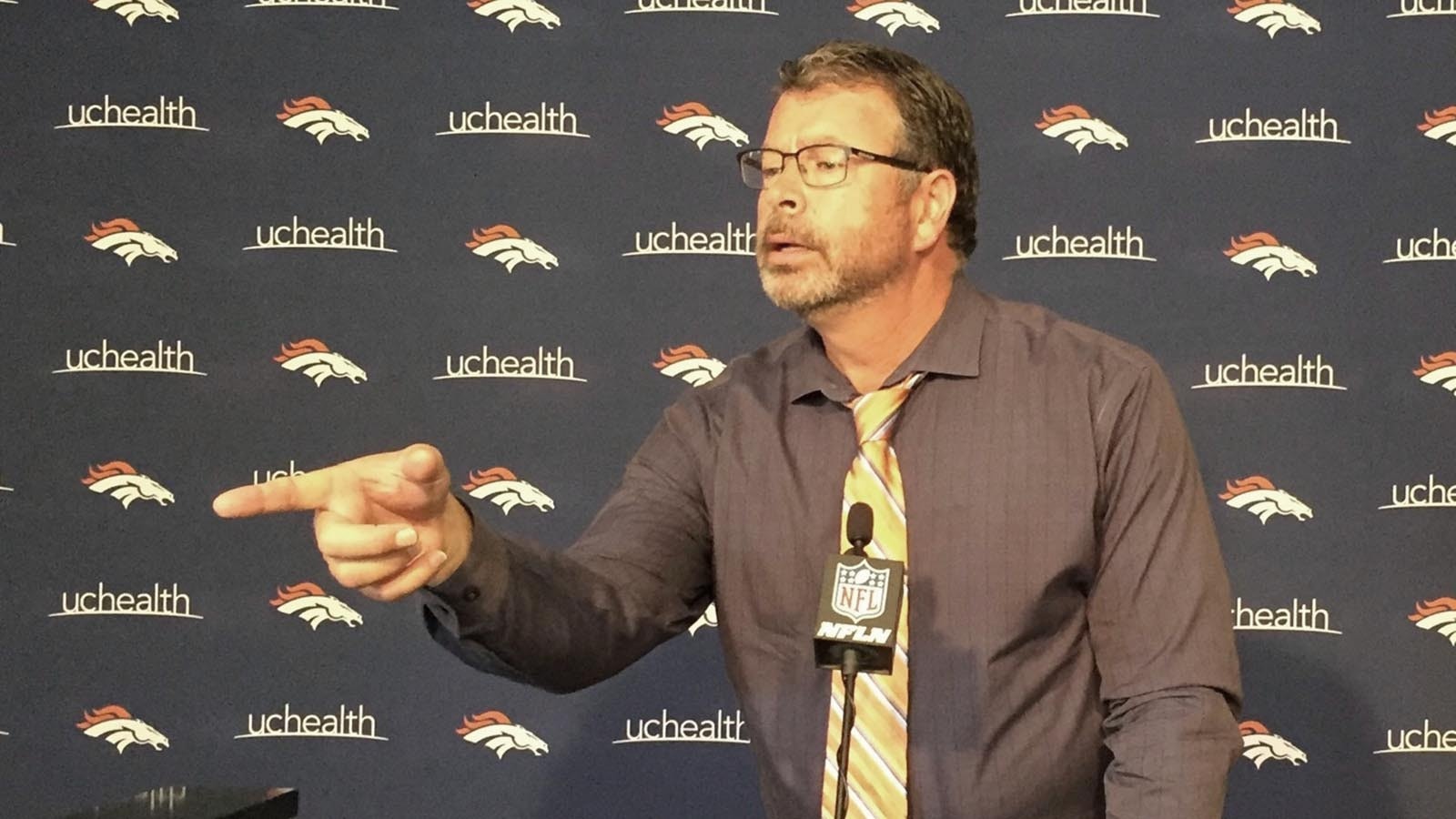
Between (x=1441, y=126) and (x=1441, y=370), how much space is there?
0.53 metres

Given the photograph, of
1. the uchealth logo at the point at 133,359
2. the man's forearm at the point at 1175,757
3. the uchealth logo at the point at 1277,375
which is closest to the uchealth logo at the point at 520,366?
the uchealth logo at the point at 133,359

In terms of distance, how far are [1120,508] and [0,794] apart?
8.66 ft

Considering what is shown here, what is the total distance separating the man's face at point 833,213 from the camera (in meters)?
2.12

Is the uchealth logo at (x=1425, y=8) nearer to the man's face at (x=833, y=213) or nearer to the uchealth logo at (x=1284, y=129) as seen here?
the uchealth logo at (x=1284, y=129)

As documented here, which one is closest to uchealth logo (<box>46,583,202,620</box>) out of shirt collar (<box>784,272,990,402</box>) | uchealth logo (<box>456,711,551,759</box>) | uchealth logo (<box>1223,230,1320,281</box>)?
uchealth logo (<box>456,711,551,759</box>)

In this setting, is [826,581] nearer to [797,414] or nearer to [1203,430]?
[797,414]

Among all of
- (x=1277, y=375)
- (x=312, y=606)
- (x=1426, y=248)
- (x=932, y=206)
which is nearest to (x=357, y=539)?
(x=932, y=206)

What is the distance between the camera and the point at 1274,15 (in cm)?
324

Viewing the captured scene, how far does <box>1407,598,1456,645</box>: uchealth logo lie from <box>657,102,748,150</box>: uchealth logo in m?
1.77

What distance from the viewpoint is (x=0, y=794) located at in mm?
3332

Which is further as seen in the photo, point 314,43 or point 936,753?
point 314,43

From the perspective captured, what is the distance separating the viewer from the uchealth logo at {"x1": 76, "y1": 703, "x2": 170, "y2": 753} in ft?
10.9

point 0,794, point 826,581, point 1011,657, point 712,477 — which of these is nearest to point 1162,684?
point 1011,657

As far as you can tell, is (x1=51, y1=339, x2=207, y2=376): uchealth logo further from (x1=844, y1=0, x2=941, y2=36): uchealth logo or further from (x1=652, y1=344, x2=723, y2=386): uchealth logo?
(x1=844, y1=0, x2=941, y2=36): uchealth logo
